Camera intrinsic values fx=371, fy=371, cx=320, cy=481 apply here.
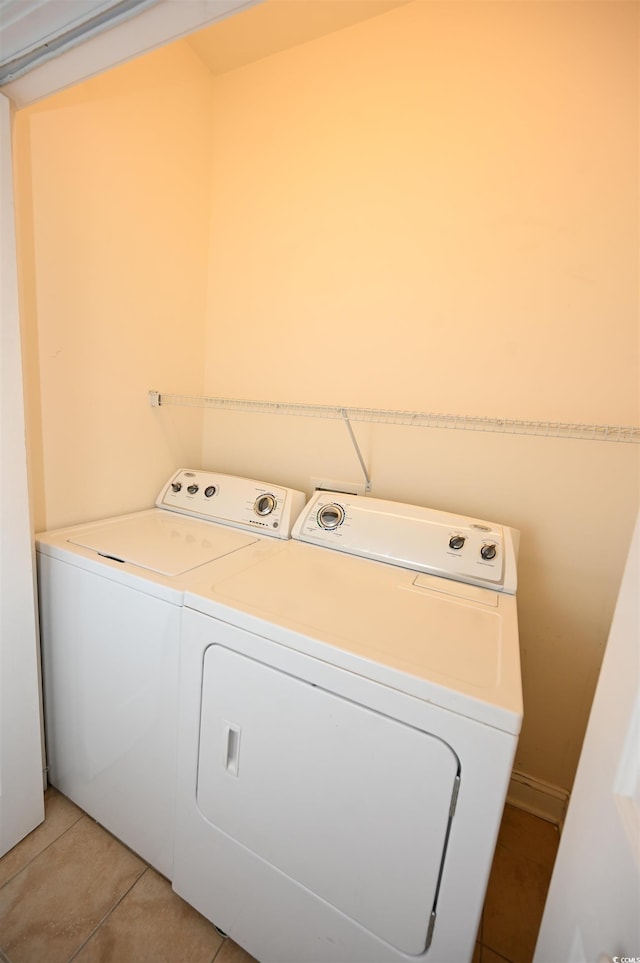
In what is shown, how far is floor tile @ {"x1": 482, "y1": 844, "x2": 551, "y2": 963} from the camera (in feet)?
3.74

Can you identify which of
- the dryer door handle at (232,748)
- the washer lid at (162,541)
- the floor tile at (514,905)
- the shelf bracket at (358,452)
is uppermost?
the shelf bracket at (358,452)

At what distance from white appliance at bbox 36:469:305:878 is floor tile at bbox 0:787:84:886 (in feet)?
0.15

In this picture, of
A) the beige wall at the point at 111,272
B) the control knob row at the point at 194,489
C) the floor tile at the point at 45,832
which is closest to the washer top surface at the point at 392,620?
the control knob row at the point at 194,489

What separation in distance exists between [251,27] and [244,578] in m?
2.29

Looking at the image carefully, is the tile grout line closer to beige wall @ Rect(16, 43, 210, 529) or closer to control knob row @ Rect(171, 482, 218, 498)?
beige wall @ Rect(16, 43, 210, 529)

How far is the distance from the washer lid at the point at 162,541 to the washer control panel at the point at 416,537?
1.01ft

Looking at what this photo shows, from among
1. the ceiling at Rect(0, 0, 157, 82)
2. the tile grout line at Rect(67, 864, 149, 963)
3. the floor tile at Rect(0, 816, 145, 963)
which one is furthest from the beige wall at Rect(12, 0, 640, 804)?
the tile grout line at Rect(67, 864, 149, 963)

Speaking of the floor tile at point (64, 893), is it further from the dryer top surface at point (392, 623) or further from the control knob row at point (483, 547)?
the control knob row at point (483, 547)

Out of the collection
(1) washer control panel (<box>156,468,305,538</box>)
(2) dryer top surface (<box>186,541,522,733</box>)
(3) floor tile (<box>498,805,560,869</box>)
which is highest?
(1) washer control panel (<box>156,468,305,538</box>)

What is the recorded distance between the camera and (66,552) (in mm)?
1229

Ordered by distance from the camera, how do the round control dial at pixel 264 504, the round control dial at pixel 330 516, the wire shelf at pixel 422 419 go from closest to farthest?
the wire shelf at pixel 422 419
the round control dial at pixel 330 516
the round control dial at pixel 264 504

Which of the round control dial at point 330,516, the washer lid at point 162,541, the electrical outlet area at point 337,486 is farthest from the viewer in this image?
the electrical outlet area at point 337,486

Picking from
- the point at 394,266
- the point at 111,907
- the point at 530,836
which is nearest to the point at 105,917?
the point at 111,907

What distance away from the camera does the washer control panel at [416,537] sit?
1.24 metres
